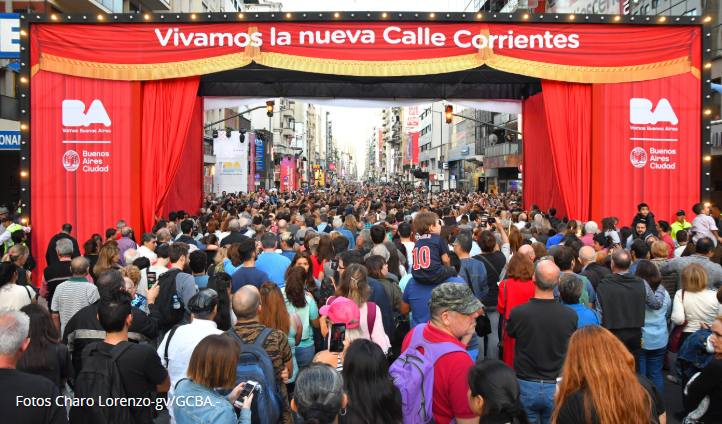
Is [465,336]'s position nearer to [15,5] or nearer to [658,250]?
[658,250]

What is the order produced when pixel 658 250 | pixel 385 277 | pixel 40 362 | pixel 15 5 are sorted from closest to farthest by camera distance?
1. pixel 40 362
2. pixel 385 277
3. pixel 658 250
4. pixel 15 5

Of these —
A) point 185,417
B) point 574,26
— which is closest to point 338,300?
point 185,417

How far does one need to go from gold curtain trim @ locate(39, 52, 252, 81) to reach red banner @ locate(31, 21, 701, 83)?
2cm

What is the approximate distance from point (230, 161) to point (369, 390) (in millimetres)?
26190

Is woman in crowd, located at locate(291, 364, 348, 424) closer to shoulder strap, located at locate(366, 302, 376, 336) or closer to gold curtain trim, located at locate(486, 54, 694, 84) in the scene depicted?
shoulder strap, located at locate(366, 302, 376, 336)

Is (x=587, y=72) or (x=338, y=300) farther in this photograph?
(x=587, y=72)

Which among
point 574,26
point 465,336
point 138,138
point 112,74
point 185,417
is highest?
point 574,26

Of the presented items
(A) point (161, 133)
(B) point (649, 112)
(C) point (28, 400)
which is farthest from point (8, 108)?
(C) point (28, 400)

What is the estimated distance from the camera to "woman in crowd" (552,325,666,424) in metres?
2.88

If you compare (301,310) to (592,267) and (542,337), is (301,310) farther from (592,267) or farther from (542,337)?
(592,267)

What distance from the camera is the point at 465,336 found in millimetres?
4020

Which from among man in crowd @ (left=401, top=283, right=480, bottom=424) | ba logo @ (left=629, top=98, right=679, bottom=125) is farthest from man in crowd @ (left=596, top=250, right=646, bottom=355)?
ba logo @ (left=629, top=98, right=679, bottom=125)

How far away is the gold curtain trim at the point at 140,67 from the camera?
1290cm

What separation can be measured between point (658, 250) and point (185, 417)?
20.6ft
